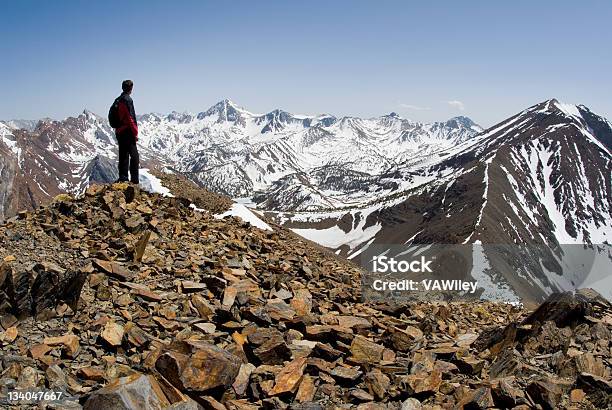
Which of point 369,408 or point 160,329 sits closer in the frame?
point 369,408

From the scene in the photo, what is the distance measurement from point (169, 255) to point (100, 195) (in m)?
6.27

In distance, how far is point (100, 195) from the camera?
19250 mm

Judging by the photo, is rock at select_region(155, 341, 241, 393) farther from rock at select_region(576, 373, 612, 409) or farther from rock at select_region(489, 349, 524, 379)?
rock at select_region(576, 373, 612, 409)

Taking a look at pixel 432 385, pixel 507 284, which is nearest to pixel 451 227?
pixel 507 284

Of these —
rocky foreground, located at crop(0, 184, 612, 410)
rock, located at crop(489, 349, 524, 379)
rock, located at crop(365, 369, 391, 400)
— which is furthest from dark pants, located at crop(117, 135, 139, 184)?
rock, located at crop(489, 349, 524, 379)

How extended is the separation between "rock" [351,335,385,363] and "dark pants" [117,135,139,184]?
16.0m

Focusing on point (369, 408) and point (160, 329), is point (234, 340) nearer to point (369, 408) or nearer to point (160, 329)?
point (160, 329)

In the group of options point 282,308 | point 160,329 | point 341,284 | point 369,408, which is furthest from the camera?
point 341,284

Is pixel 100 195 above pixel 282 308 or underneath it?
above

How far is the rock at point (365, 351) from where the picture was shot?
32.9ft

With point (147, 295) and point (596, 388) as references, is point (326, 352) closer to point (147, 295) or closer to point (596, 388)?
point (147, 295)

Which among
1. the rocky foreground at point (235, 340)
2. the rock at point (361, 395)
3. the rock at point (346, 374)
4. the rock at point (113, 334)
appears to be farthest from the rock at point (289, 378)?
the rock at point (113, 334)

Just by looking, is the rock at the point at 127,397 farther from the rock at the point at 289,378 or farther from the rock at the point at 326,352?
the rock at the point at 326,352

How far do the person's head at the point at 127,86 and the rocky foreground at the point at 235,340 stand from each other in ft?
22.6
